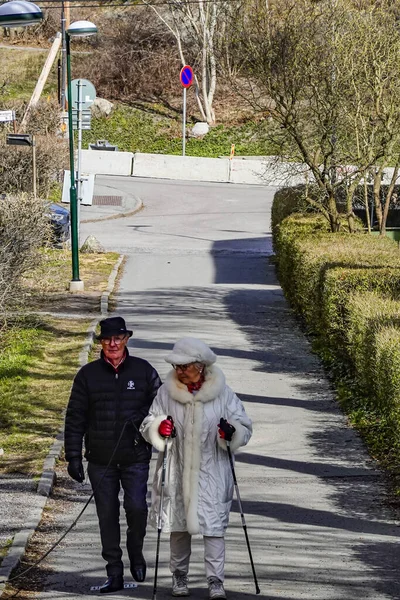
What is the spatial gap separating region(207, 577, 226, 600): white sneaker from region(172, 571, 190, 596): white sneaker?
20cm

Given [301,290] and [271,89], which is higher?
[271,89]

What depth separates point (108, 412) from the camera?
6805 millimetres

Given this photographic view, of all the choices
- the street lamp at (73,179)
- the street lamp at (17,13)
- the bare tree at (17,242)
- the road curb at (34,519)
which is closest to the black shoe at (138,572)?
the road curb at (34,519)

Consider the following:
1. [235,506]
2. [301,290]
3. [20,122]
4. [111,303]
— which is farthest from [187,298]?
[20,122]

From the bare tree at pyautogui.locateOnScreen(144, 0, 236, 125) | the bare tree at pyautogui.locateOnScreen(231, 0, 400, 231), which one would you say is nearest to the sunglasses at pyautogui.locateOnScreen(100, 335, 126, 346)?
the bare tree at pyautogui.locateOnScreen(231, 0, 400, 231)

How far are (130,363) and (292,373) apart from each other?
7793 mm

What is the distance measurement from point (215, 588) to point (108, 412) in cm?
123

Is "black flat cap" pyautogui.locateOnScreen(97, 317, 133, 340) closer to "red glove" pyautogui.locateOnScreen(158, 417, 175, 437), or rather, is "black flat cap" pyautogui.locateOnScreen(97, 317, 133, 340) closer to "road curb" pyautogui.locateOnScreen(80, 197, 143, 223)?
"red glove" pyautogui.locateOnScreen(158, 417, 175, 437)

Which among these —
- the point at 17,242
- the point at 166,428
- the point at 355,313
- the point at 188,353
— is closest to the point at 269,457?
the point at 355,313

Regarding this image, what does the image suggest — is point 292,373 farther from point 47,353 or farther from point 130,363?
point 130,363

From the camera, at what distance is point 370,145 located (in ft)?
68.4

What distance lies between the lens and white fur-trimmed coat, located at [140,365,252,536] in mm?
6449

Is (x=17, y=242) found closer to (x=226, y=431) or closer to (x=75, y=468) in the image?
(x=75, y=468)

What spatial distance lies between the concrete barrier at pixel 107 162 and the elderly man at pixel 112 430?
39038mm
